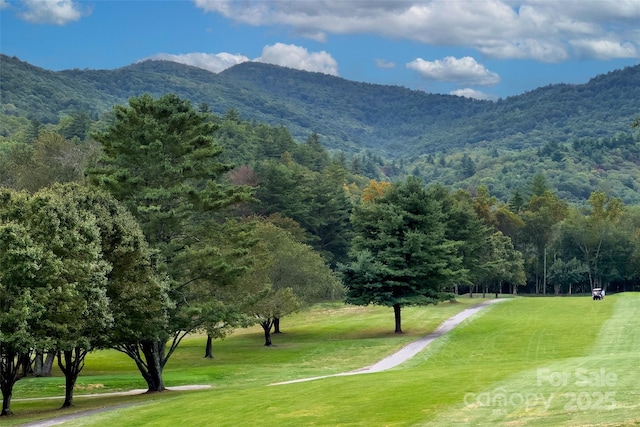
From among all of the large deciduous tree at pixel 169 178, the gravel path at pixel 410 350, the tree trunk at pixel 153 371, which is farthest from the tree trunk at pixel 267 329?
the tree trunk at pixel 153 371

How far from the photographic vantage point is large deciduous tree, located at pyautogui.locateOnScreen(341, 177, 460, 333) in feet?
207

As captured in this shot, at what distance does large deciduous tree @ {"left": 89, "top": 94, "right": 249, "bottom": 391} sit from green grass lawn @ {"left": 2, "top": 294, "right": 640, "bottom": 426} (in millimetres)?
5382

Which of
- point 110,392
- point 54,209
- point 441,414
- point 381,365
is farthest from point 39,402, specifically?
point 441,414

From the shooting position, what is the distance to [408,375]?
108ft

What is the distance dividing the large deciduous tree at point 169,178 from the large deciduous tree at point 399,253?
858 inches

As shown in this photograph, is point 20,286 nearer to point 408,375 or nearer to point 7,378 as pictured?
point 7,378

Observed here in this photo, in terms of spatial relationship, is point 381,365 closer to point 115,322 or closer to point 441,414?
point 115,322

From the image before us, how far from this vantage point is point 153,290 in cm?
3531

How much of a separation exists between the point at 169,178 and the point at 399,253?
2683cm

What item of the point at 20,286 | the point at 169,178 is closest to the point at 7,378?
the point at 20,286

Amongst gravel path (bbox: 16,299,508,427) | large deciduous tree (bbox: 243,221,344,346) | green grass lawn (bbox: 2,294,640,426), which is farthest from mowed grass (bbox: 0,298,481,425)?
large deciduous tree (bbox: 243,221,344,346)

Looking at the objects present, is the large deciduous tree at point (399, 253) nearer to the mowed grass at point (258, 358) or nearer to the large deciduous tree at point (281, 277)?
the mowed grass at point (258, 358)

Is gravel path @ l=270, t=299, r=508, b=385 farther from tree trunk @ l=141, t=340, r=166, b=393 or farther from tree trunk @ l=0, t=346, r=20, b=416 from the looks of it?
tree trunk @ l=0, t=346, r=20, b=416

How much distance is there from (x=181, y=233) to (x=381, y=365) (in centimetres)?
1408
